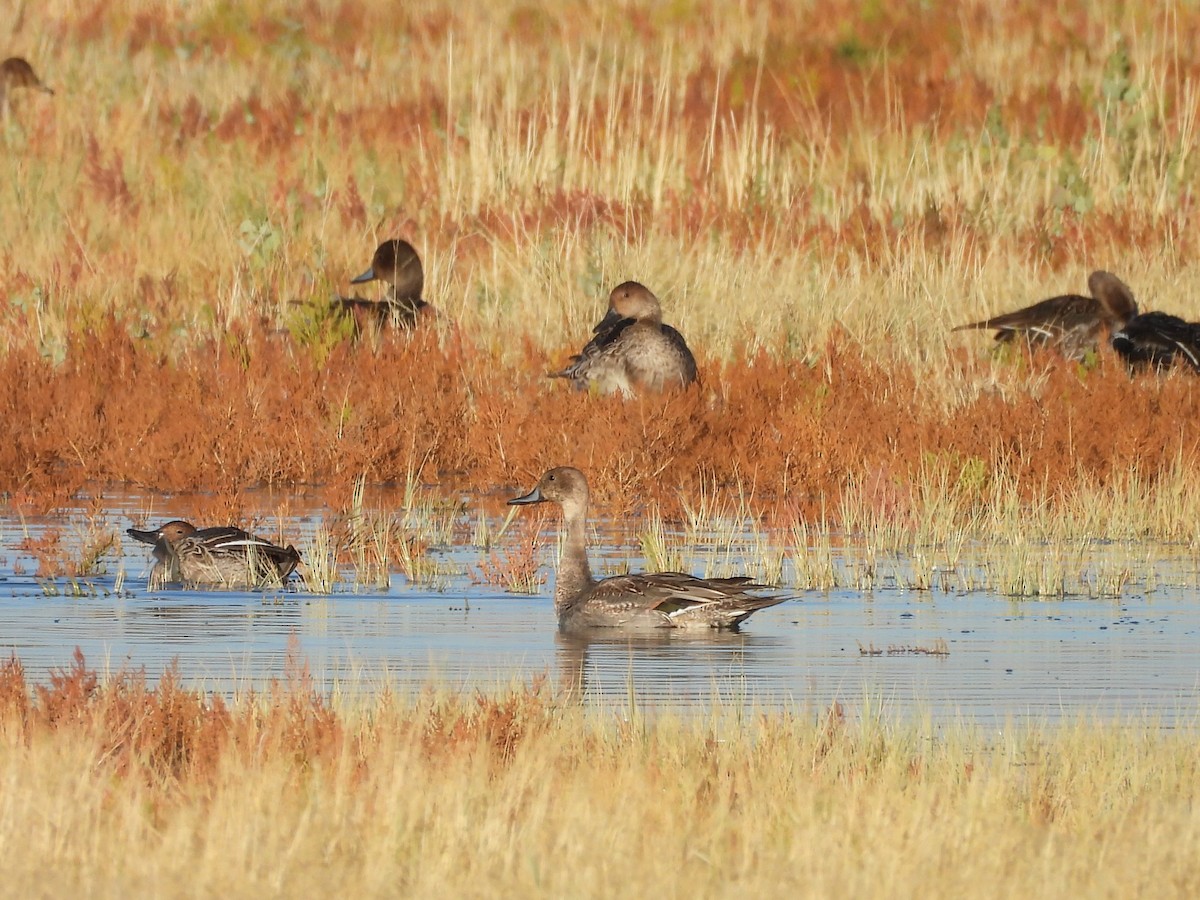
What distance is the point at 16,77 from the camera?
27016 millimetres

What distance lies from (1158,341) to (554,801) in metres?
10.4

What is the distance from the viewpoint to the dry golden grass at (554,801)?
232 inches

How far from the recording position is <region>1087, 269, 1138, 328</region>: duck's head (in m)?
17.3

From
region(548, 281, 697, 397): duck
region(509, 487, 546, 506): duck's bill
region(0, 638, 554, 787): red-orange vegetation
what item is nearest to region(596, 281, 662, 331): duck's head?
region(548, 281, 697, 397): duck

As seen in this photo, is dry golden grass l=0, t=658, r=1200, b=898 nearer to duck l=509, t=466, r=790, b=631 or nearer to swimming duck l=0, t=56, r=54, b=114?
duck l=509, t=466, r=790, b=631

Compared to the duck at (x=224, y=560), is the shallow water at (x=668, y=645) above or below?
below

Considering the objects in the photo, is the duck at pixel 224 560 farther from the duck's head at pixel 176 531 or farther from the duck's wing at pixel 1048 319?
the duck's wing at pixel 1048 319

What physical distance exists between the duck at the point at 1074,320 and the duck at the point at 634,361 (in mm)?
2314

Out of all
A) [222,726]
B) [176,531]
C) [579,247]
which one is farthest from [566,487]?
[579,247]

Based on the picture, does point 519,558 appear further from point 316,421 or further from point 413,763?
point 413,763

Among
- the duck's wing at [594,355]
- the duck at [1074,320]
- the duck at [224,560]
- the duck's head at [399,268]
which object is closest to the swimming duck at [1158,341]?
the duck at [1074,320]

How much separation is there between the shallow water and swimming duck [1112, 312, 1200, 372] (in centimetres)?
491

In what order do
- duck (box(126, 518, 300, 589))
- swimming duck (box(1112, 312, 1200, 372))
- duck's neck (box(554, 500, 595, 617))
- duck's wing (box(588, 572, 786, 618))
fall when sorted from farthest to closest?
swimming duck (box(1112, 312, 1200, 372))
duck (box(126, 518, 300, 589))
duck's neck (box(554, 500, 595, 617))
duck's wing (box(588, 572, 786, 618))

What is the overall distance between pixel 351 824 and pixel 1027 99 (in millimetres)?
21770
